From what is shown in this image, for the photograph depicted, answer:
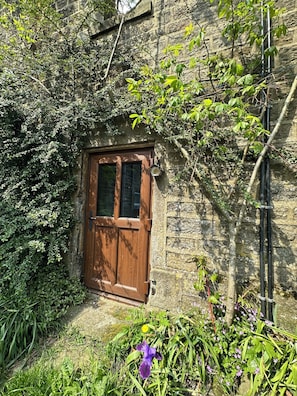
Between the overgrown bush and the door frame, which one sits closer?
the overgrown bush

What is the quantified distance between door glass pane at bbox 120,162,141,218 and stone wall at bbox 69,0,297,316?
303 mm

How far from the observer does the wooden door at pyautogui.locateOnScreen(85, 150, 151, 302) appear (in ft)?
9.55

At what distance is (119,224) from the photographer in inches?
122

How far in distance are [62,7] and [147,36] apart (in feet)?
6.18

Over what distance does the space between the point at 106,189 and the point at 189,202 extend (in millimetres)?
1268

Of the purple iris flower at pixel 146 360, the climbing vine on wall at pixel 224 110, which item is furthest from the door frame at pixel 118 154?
the purple iris flower at pixel 146 360

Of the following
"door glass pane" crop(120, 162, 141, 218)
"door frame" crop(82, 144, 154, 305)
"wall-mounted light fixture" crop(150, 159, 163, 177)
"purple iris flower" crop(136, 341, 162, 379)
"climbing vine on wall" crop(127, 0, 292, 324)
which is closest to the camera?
"purple iris flower" crop(136, 341, 162, 379)

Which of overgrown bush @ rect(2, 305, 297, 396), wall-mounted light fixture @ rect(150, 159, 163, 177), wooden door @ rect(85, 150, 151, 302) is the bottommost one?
overgrown bush @ rect(2, 305, 297, 396)

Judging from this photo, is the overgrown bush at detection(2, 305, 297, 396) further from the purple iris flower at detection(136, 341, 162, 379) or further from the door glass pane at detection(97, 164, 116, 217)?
the door glass pane at detection(97, 164, 116, 217)

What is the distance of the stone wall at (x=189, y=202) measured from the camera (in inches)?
84.0

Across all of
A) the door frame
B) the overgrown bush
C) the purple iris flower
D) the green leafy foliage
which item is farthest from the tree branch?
the green leafy foliage

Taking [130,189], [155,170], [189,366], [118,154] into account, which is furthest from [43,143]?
[189,366]

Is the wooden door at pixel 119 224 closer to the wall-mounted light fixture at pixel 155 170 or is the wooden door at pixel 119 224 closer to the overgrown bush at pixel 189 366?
the wall-mounted light fixture at pixel 155 170

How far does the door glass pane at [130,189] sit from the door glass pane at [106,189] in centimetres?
17
